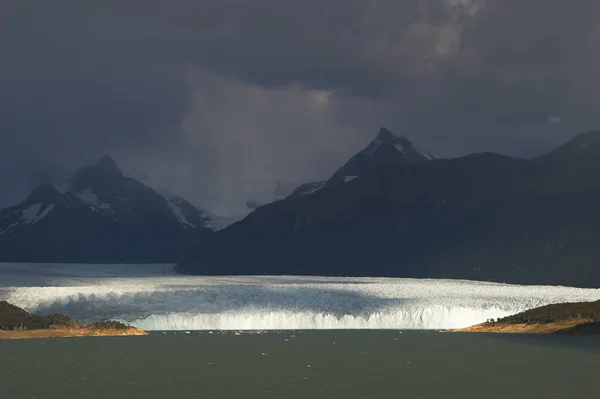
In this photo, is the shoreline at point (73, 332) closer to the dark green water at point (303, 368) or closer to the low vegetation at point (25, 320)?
the low vegetation at point (25, 320)

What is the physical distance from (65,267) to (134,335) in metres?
66.4

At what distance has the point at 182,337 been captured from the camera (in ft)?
262

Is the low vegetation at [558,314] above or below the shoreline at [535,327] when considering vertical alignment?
above

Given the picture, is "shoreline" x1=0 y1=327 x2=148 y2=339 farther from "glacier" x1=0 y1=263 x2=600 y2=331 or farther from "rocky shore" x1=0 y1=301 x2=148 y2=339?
"glacier" x1=0 y1=263 x2=600 y2=331

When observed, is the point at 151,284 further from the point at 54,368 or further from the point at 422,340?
the point at 54,368

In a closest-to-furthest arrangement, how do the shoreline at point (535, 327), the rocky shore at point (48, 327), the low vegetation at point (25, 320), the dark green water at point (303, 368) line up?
1. the dark green water at point (303, 368)
2. the rocky shore at point (48, 327)
3. the low vegetation at point (25, 320)
4. the shoreline at point (535, 327)

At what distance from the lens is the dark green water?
126ft

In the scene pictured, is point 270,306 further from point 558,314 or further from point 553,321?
point 558,314

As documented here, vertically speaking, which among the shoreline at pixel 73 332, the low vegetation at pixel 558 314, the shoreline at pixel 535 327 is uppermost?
the low vegetation at pixel 558 314

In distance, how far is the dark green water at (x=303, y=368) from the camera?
126 ft

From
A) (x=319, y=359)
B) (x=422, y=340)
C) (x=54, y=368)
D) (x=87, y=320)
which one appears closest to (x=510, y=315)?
(x=422, y=340)

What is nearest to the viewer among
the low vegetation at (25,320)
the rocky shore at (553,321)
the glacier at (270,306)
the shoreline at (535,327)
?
the low vegetation at (25,320)

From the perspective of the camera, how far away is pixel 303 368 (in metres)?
48.9

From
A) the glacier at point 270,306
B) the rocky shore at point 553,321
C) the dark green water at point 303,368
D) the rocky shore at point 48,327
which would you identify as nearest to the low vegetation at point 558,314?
the rocky shore at point 553,321
